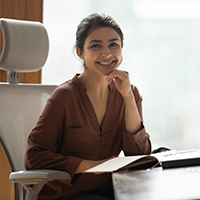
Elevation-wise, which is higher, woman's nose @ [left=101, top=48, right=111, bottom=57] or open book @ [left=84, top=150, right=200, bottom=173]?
woman's nose @ [left=101, top=48, right=111, bottom=57]

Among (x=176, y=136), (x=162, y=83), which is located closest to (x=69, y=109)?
(x=162, y=83)

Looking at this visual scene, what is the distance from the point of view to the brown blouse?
1173 mm

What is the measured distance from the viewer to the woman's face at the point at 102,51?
1.34m

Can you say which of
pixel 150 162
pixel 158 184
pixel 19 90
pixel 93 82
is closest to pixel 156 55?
pixel 93 82

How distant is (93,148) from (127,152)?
155 mm

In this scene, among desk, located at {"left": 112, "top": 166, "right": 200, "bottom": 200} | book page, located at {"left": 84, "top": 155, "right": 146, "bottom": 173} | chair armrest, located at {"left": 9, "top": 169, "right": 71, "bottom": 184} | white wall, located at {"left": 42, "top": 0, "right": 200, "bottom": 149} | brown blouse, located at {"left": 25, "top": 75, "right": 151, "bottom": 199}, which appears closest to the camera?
desk, located at {"left": 112, "top": 166, "right": 200, "bottom": 200}

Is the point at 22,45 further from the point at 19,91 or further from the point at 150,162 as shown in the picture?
the point at 150,162

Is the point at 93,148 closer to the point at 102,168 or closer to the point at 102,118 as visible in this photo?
the point at 102,118

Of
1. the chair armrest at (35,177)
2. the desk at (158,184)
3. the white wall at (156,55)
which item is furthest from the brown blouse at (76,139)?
the white wall at (156,55)

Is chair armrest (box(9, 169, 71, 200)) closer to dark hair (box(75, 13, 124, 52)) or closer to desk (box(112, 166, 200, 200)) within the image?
desk (box(112, 166, 200, 200))

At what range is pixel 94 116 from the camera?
1.35 meters

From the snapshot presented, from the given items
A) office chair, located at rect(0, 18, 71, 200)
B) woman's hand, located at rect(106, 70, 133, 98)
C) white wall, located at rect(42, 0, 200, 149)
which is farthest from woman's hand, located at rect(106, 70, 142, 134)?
white wall, located at rect(42, 0, 200, 149)

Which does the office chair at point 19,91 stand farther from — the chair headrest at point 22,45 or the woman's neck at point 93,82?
the woman's neck at point 93,82

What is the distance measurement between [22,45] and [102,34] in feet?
1.14
